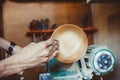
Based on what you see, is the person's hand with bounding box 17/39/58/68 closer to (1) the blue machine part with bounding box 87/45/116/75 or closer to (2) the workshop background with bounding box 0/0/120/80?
(1) the blue machine part with bounding box 87/45/116/75

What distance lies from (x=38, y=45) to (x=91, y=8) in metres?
2.39

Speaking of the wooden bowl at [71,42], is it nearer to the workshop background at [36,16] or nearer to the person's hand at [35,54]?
the person's hand at [35,54]

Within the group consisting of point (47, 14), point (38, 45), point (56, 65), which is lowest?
point (56, 65)

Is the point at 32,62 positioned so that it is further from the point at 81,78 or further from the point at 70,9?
the point at 70,9

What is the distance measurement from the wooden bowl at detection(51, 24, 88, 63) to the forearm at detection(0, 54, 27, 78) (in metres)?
0.57

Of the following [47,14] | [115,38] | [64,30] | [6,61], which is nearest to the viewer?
[6,61]

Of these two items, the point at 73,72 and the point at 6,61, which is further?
the point at 73,72

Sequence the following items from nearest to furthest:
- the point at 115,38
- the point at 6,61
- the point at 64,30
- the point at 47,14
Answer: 1. the point at 6,61
2. the point at 64,30
3. the point at 115,38
4. the point at 47,14

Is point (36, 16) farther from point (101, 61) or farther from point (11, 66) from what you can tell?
point (11, 66)

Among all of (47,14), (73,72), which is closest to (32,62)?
(73,72)

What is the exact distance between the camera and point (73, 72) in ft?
5.83

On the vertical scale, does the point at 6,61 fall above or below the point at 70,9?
below

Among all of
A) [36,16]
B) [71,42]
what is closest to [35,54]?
[71,42]

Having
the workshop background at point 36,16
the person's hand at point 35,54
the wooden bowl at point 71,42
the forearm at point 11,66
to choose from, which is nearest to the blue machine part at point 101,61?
the wooden bowl at point 71,42
